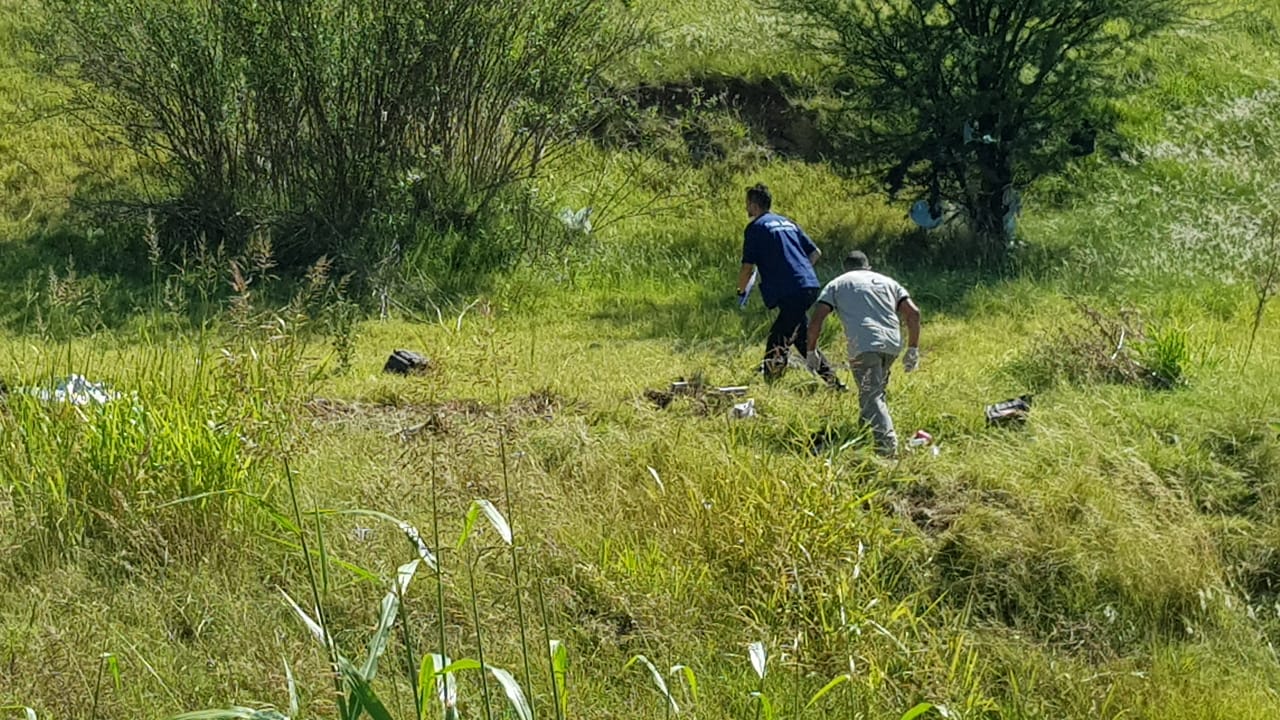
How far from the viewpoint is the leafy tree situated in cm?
1373

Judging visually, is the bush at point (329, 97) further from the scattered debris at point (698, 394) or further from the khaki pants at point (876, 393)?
the khaki pants at point (876, 393)

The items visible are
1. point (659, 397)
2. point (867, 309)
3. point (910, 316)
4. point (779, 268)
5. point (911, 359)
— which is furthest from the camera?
point (779, 268)

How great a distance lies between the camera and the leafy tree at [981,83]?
13.7 m

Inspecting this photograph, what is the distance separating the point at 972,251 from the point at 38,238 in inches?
394

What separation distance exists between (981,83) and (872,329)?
771 cm

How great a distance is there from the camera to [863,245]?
577 inches

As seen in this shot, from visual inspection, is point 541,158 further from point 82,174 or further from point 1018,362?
point 1018,362

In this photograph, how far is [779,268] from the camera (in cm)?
913

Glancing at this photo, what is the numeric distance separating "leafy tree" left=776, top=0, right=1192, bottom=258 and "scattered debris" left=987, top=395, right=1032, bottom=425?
22.5 ft

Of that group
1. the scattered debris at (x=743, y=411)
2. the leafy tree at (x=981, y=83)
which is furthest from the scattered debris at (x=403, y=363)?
the leafy tree at (x=981, y=83)

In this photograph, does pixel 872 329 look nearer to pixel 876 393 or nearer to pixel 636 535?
pixel 876 393

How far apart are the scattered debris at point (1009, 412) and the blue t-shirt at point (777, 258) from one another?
1.98m

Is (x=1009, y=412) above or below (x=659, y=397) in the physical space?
above

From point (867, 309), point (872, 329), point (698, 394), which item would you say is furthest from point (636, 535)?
point (698, 394)
